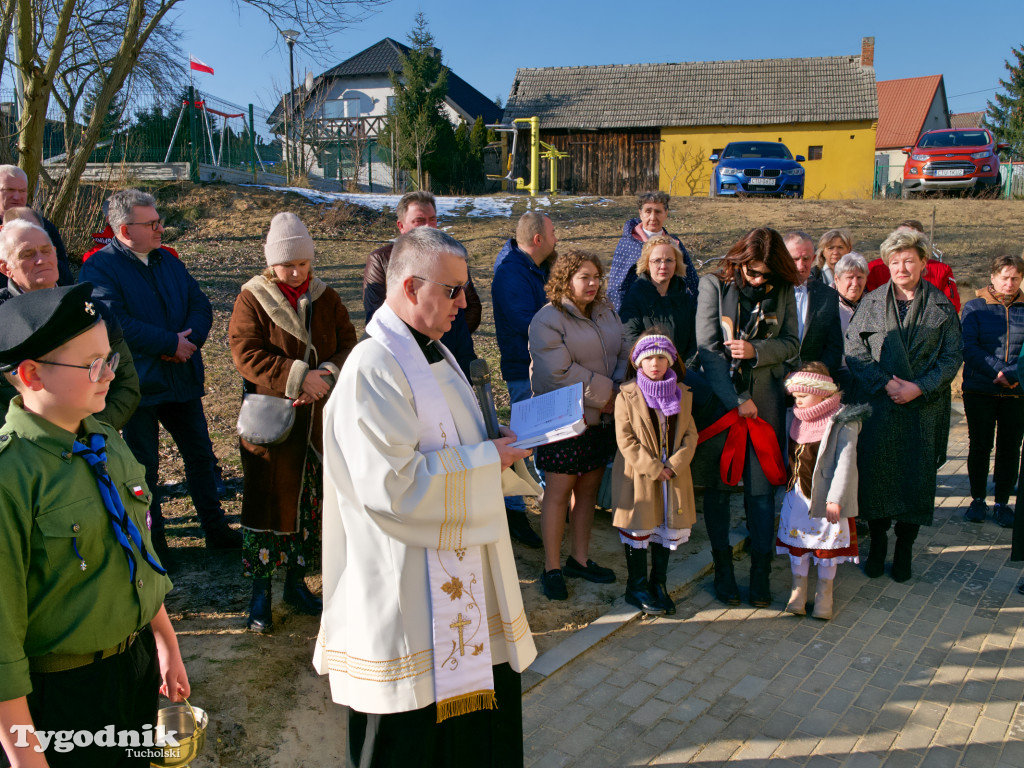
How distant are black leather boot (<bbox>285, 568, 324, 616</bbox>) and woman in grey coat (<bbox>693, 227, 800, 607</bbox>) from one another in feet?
7.39

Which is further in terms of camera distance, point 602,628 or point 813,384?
point 813,384

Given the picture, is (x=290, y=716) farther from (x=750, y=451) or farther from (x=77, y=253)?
(x=77, y=253)

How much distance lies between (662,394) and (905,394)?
163 centimetres

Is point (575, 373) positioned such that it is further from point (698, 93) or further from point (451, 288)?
point (698, 93)

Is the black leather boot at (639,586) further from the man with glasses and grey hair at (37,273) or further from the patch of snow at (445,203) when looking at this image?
the patch of snow at (445,203)

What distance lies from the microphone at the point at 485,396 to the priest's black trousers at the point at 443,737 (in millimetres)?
773

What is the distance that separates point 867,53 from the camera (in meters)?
27.7

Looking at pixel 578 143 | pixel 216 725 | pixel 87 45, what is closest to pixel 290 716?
pixel 216 725

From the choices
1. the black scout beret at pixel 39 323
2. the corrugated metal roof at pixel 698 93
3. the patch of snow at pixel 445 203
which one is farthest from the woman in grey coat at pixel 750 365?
the corrugated metal roof at pixel 698 93

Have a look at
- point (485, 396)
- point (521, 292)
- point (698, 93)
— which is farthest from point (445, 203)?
point (698, 93)

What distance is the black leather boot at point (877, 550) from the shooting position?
4.95 m

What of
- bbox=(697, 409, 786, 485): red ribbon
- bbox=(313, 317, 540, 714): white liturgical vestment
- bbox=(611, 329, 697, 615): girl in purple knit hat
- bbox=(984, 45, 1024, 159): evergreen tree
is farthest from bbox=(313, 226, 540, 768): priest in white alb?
bbox=(984, 45, 1024, 159): evergreen tree

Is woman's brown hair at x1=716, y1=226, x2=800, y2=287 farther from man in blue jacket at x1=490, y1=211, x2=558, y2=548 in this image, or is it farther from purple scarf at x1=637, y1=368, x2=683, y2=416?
man in blue jacket at x1=490, y1=211, x2=558, y2=548

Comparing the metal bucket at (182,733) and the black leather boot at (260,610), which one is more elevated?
the metal bucket at (182,733)
